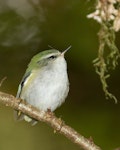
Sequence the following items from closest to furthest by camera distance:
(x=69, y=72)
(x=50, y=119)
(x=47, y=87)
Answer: (x=50, y=119), (x=47, y=87), (x=69, y=72)

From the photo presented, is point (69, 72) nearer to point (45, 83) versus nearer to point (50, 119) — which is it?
point (45, 83)

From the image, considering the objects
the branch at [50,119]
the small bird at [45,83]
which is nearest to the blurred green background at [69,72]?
the small bird at [45,83]

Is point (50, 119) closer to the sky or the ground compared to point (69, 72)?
closer to the ground

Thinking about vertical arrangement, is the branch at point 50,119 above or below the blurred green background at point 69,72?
below

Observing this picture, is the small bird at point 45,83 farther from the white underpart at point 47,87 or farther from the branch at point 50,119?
the branch at point 50,119

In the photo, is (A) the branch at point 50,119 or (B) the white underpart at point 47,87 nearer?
(A) the branch at point 50,119

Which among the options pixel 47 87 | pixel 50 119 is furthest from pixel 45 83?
pixel 50 119

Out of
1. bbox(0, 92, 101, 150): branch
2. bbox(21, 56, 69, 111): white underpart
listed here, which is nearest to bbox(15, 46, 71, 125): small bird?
bbox(21, 56, 69, 111): white underpart
